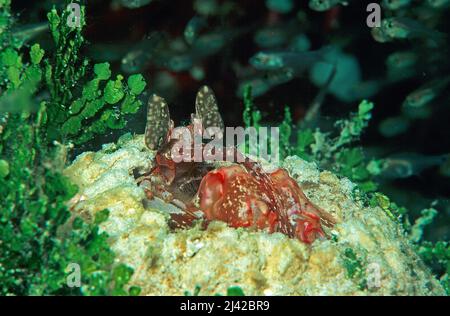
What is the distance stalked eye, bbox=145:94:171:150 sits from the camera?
271 cm

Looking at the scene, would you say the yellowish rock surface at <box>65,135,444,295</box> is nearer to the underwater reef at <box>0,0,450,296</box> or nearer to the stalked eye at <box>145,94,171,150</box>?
the underwater reef at <box>0,0,450,296</box>

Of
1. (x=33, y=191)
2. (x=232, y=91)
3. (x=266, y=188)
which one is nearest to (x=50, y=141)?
(x=33, y=191)

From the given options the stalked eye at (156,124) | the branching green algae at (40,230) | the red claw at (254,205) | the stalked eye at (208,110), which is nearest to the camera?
the branching green algae at (40,230)

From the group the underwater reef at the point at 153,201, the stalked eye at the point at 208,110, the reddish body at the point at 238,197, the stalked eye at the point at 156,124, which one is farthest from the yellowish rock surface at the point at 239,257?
the stalked eye at the point at 208,110

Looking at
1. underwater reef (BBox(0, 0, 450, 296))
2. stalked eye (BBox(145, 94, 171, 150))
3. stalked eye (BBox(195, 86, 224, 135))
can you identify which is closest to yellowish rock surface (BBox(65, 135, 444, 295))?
underwater reef (BBox(0, 0, 450, 296))

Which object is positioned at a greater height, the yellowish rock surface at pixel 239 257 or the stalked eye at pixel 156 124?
the stalked eye at pixel 156 124

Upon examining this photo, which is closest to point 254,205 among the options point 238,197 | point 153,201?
point 238,197

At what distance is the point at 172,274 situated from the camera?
2.18m

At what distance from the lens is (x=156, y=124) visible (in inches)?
107

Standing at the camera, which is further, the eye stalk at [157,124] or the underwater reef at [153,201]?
the eye stalk at [157,124]

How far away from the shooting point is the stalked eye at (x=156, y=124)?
2.71 meters

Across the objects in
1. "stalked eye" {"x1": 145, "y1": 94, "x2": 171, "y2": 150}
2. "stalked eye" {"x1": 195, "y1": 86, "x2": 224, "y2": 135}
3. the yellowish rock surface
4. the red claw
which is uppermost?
"stalked eye" {"x1": 195, "y1": 86, "x2": 224, "y2": 135}

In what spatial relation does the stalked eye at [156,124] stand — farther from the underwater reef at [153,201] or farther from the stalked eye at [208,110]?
the stalked eye at [208,110]

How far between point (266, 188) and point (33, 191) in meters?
1.49
